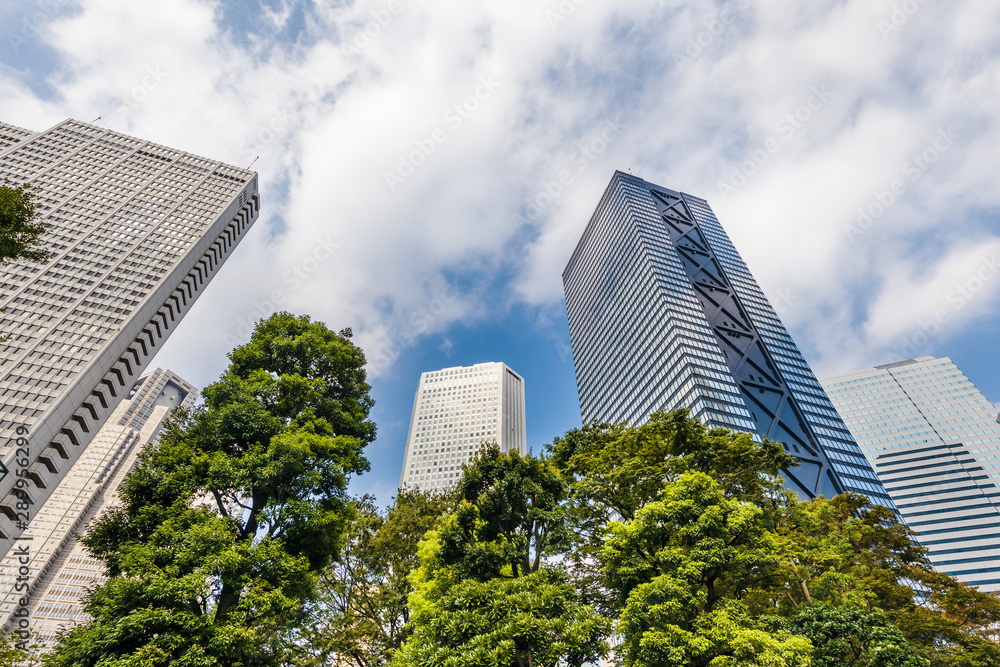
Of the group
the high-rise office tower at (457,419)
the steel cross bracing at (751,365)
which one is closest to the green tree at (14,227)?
the steel cross bracing at (751,365)

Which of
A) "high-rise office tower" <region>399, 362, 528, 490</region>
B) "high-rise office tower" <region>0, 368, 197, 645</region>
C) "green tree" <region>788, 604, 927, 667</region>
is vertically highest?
"high-rise office tower" <region>399, 362, 528, 490</region>

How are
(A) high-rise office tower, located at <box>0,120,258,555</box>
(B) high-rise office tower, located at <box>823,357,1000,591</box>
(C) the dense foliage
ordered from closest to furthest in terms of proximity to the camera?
(C) the dense foliage < (A) high-rise office tower, located at <box>0,120,258,555</box> < (B) high-rise office tower, located at <box>823,357,1000,591</box>

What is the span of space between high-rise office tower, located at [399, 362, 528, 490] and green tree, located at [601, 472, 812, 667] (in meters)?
108

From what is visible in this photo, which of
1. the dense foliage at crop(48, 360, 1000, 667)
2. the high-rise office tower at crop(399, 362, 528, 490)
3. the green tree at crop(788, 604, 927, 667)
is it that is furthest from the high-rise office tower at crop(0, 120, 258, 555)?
the high-rise office tower at crop(399, 362, 528, 490)

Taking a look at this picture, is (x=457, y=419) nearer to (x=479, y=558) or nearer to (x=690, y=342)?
(x=690, y=342)

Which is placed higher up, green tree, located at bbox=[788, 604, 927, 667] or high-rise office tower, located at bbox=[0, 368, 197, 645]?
high-rise office tower, located at bbox=[0, 368, 197, 645]

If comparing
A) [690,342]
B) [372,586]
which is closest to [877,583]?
[372,586]

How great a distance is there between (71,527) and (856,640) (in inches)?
5051

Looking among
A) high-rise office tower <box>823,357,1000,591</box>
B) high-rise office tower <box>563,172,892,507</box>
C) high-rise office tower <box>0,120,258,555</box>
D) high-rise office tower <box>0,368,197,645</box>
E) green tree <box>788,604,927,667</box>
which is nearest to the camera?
green tree <box>788,604,927,667</box>

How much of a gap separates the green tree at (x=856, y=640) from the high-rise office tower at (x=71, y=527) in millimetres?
81600

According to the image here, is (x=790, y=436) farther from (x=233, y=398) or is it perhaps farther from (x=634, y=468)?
(x=233, y=398)

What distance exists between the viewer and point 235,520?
11.6 metres

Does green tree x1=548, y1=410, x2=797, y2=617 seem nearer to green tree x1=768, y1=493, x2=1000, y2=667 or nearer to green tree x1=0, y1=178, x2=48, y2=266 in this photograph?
green tree x1=768, y1=493, x2=1000, y2=667

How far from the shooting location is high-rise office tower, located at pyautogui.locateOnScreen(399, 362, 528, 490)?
122688 mm
